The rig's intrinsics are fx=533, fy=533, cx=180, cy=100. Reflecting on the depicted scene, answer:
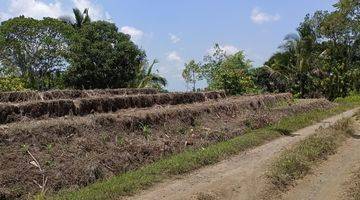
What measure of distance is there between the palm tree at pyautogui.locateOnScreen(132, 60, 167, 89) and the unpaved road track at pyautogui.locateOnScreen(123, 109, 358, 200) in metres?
23.5

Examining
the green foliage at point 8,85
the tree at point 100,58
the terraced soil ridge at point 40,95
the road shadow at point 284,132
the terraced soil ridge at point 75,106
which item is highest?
the tree at point 100,58

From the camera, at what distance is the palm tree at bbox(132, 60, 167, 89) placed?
37.3 metres

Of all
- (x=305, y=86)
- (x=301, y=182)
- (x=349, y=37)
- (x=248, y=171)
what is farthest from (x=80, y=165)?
(x=349, y=37)

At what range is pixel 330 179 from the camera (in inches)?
461

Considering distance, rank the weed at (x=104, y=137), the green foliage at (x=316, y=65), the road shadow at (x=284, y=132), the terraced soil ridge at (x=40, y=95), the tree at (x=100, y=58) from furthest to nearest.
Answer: the green foliage at (x=316, y=65) < the tree at (x=100, y=58) < the road shadow at (x=284, y=132) < the terraced soil ridge at (x=40, y=95) < the weed at (x=104, y=137)

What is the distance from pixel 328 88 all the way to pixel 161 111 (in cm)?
2736

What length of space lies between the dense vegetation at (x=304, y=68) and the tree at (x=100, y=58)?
6.47 meters

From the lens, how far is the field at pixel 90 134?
35.8 ft

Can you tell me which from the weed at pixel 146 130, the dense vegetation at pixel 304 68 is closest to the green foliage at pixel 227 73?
the dense vegetation at pixel 304 68

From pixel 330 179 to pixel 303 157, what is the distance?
138cm

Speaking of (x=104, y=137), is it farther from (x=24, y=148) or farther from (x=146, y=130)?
(x=24, y=148)

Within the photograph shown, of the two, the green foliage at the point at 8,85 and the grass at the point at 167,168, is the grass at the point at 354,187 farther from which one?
the green foliage at the point at 8,85

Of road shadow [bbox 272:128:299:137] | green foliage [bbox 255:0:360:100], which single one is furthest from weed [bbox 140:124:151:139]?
green foliage [bbox 255:0:360:100]

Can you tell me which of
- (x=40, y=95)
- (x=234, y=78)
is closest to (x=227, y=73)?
(x=234, y=78)
